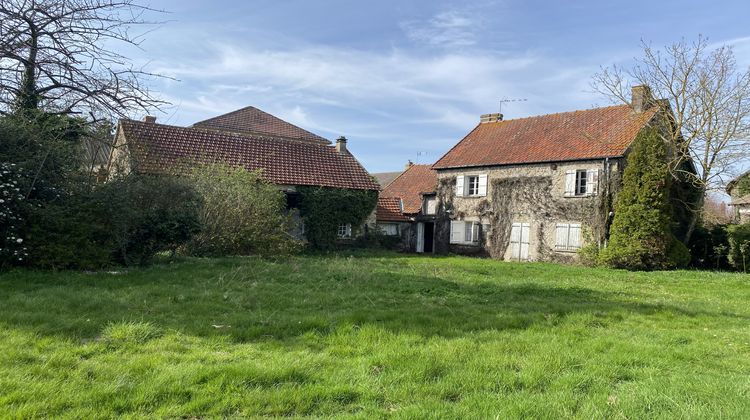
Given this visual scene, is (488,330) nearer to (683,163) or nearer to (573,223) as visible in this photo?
(573,223)

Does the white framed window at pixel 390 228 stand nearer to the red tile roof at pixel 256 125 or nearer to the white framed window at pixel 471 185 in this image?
the white framed window at pixel 471 185

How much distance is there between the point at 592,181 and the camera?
70.5 ft

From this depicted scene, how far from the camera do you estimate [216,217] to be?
15203mm

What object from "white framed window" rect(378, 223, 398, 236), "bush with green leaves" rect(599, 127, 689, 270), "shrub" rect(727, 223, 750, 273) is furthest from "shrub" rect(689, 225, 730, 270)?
"white framed window" rect(378, 223, 398, 236)

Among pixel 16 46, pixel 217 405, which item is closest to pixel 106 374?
pixel 217 405

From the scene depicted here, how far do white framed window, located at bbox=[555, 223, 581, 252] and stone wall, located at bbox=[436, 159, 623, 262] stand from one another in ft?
0.61

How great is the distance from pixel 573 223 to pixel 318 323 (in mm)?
18171

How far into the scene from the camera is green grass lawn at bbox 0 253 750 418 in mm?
3807

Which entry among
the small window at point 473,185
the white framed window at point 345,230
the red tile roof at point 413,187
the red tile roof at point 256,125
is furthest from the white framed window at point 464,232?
the red tile roof at point 256,125

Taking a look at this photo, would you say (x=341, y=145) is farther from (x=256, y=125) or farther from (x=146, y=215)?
(x=146, y=215)

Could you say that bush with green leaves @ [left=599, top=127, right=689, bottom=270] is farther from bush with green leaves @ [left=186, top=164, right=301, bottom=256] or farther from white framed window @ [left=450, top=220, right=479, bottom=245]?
bush with green leaves @ [left=186, top=164, right=301, bottom=256]

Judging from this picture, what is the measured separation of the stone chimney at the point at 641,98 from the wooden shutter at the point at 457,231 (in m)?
9.52

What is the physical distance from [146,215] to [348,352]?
8813mm

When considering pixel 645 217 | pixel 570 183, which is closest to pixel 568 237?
pixel 570 183
